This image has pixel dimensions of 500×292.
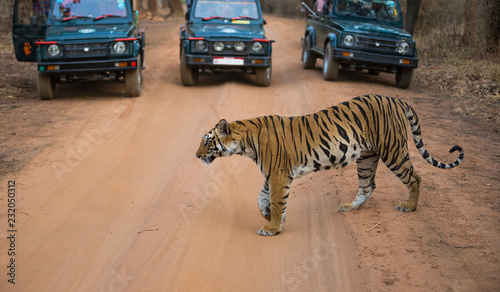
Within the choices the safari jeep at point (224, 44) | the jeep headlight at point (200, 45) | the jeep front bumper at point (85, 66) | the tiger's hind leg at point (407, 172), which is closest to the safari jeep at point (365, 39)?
the safari jeep at point (224, 44)

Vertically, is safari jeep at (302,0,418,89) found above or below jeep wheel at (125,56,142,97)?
above

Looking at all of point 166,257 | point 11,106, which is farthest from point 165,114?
point 166,257

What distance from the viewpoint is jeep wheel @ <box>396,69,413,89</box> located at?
1371 cm

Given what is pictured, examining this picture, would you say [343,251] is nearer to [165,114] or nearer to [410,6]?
[165,114]

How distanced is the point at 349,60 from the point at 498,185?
6692 millimetres

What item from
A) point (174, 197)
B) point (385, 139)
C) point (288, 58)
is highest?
point (385, 139)

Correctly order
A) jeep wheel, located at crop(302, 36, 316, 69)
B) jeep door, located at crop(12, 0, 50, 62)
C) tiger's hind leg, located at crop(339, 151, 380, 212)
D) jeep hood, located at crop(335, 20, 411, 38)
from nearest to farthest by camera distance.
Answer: tiger's hind leg, located at crop(339, 151, 380, 212) → jeep door, located at crop(12, 0, 50, 62) → jeep hood, located at crop(335, 20, 411, 38) → jeep wheel, located at crop(302, 36, 316, 69)

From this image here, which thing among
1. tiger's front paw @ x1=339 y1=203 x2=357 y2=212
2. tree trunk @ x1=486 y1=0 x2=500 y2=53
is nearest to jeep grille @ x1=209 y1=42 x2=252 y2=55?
tiger's front paw @ x1=339 y1=203 x2=357 y2=212

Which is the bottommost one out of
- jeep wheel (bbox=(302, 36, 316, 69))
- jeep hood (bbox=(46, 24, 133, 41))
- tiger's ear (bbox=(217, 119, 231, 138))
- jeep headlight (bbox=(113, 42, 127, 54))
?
jeep wheel (bbox=(302, 36, 316, 69))

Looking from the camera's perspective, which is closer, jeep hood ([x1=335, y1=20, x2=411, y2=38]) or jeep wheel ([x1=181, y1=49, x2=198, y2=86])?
jeep wheel ([x1=181, y1=49, x2=198, y2=86])

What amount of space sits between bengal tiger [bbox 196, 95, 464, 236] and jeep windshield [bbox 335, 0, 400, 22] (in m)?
8.72

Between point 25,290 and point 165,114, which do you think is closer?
point 25,290

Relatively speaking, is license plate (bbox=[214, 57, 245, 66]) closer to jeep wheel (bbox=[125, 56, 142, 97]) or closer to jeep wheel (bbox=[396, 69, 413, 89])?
jeep wheel (bbox=[125, 56, 142, 97])

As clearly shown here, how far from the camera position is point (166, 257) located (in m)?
5.41
